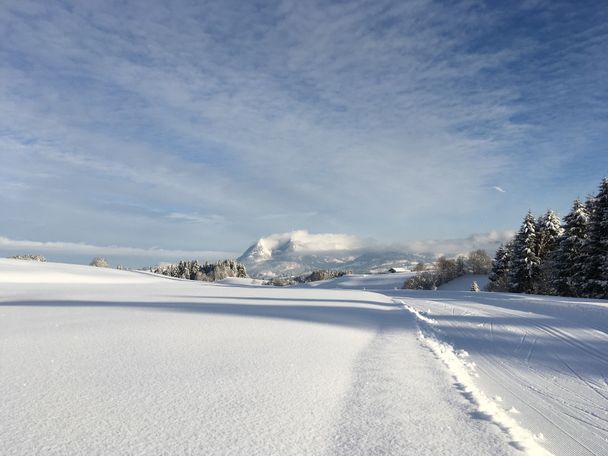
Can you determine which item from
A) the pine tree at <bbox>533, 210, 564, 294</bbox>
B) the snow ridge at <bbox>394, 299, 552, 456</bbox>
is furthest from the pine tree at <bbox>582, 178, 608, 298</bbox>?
the snow ridge at <bbox>394, 299, 552, 456</bbox>

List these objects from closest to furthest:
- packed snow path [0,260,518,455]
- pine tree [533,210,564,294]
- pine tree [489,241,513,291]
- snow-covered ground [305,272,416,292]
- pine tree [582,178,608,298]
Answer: packed snow path [0,260,518,455] < pine tree [582,178,608,298] < pine tree [533,210,564,294] < pine tree [489,241,513,291] < snow-covered ground [305,272,416,292]

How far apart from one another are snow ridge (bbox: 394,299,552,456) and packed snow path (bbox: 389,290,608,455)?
0.36ft

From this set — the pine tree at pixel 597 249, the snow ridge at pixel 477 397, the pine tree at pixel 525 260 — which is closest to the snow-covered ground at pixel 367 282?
the pine tree at pixel 525 260

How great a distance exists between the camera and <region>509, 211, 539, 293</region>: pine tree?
38.6 m

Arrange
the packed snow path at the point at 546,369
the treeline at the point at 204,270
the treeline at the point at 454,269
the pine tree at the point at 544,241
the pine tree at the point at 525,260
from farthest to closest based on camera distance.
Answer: the treeline at the point at 204,270, the treeline at the point at 454,269, the pine tree at the point at 525,260, the pine tree at the point at 544,241, the packed snow path at the point at 546,369

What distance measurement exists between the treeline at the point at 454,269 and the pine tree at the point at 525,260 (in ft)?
87.2

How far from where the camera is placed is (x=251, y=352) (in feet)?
19.7

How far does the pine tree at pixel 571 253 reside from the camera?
3117 centimetres

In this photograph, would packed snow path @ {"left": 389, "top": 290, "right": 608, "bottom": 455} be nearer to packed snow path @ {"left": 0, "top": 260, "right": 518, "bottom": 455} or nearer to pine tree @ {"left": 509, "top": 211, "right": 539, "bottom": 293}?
packed snow path @ {"left": 0, "top": 260, "right": 518, "bottom": 455}

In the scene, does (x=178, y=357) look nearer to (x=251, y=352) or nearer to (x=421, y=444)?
(x=251, y=352)

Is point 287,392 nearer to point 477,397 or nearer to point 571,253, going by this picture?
point 477,397

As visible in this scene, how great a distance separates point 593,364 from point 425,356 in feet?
9.24

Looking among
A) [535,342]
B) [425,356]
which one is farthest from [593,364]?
[425,356]

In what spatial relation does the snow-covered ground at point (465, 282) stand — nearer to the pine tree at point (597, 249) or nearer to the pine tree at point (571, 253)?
the pine tree at point (571, 253)
